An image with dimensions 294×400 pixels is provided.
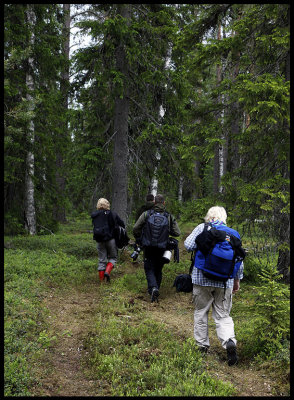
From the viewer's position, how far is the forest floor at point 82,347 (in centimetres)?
432

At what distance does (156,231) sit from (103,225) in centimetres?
215

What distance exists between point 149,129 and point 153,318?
753cm

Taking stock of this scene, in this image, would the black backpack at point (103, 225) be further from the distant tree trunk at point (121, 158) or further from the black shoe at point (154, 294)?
the distant tree trunk at point (121, 158)

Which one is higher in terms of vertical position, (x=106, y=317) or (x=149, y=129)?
(x=149, y=129)

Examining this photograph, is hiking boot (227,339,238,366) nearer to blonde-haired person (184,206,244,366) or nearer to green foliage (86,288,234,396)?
blonde-haired person (184,206,244,366)

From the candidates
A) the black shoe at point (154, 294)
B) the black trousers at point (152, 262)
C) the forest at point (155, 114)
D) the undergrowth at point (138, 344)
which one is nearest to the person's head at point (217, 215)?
the undergrowth at point (138, 344)

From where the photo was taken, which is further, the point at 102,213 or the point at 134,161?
the point at 134,161

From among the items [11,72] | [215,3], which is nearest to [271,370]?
[215,3]

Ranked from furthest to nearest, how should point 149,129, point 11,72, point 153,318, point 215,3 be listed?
point 11,72
point 149,129
point 215,3
point 153,318

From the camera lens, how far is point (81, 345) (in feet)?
18.5

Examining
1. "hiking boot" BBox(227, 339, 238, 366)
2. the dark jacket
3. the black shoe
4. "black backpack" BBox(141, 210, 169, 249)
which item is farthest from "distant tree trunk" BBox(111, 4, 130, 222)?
"hiking boot" BBox(227, 339, 238, 366)

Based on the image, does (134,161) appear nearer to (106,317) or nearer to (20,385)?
(106,317)

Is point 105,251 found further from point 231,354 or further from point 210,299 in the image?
point 231,354

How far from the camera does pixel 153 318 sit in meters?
6.53
